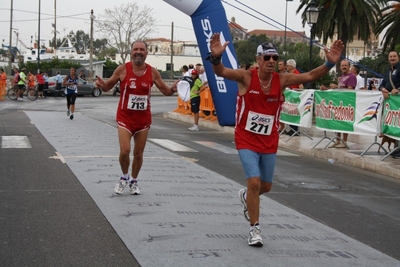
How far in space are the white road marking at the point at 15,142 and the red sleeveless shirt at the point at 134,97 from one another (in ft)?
19.7

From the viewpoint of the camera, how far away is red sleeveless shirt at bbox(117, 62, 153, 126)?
888cm

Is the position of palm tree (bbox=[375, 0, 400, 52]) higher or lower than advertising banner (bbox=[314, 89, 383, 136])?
higher

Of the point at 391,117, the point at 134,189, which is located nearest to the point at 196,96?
the point at 391,117

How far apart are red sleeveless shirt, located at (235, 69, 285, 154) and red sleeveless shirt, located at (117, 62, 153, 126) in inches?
90.3

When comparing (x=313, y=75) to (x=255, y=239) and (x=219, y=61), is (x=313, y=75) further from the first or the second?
(x=255, y=239)

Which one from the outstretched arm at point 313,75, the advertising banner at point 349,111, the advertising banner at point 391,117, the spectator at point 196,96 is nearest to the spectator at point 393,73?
the advertising banner at point 349,111

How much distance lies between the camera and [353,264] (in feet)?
20.3

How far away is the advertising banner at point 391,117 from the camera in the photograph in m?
13.1

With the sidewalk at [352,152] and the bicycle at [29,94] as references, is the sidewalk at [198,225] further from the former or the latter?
the bicycle at [29,94]

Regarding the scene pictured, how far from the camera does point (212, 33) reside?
17844mm

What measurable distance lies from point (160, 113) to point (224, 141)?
13.4m

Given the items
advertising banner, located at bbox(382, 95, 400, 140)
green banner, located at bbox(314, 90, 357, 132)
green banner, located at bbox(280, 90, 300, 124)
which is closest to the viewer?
advertising banner, located at bbox(382, 95, 400, 140)

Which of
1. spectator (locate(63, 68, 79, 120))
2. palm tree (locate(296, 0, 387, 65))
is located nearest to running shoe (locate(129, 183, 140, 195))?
spectator (locate(63, 68, 79, 120))

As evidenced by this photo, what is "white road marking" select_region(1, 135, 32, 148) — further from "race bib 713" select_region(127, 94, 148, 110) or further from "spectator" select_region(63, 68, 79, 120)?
"race bib 713" select_region(127, 94, 148, 110)
